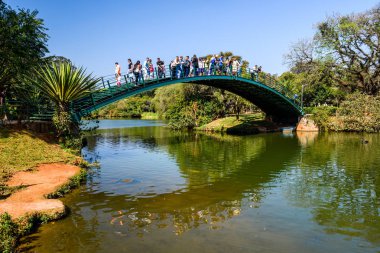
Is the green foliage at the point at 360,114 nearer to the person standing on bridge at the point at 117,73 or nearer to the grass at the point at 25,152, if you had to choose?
the person standing on bridge at the point at 117,73

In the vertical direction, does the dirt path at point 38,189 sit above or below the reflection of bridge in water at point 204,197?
above

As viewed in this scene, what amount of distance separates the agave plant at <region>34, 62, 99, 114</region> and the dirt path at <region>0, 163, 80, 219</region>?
4809 millimetres

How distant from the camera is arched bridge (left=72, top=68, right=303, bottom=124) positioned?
23297 millimetres

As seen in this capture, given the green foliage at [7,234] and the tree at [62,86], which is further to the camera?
the tree at [62,86]

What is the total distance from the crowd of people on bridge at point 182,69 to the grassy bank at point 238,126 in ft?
25.7

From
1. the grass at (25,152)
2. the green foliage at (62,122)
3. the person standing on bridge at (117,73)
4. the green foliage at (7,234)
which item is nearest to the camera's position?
the green foliage at (7,234)

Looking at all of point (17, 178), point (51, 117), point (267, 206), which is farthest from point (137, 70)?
point (267, 206)

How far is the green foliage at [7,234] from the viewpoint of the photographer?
8010mm

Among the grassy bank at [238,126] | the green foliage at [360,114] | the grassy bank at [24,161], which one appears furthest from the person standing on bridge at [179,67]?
the green foliage at [360,114]

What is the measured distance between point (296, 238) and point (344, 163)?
13191 millimetres

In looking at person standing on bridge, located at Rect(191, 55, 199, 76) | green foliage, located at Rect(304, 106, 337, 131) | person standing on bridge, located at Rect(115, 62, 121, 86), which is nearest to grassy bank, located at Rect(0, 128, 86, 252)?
person standing on bridge, located at Rect(115, 62, 121, 86)

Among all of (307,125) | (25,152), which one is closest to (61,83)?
(25,152)

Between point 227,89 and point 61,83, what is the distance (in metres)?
26.7

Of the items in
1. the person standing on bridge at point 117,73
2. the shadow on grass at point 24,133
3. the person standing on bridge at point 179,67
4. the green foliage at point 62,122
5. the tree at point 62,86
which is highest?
the person standing on bridge at point 179,67
